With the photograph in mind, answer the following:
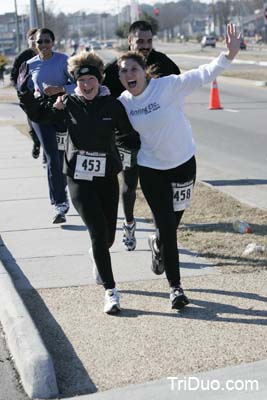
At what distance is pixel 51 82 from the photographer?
27.4ft

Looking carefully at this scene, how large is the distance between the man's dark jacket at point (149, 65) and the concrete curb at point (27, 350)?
6.79 feet

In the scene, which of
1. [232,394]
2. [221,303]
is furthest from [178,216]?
[232,394]

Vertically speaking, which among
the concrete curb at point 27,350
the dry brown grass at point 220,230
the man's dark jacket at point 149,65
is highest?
the man's dark jacket at point 149,65

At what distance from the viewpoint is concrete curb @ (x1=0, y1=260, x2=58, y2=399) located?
4387 mm

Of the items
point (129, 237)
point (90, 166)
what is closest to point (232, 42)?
point (90, 166)

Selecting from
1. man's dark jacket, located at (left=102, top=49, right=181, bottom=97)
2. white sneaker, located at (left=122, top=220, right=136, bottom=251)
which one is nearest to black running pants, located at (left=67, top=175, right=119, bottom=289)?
man's dark jacket, located at (left=102, top=49, right=181, bottom=97)

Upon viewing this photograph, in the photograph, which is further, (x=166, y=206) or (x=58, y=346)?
(x=166, y=206)

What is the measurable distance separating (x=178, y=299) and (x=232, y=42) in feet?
6.12

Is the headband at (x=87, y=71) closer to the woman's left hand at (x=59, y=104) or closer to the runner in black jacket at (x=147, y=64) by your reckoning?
the woman's left hand at (x=59, y=104)

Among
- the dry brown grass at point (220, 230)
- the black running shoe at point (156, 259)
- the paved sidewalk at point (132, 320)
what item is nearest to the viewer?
the paved sidewalk at point (132, 320)

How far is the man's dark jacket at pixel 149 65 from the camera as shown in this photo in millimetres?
6816

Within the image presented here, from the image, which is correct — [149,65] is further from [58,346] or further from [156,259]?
[58,346]

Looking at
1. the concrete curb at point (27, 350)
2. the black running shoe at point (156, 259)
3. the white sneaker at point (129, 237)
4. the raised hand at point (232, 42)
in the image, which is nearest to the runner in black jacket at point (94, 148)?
the black running shoe at point (156, 259)

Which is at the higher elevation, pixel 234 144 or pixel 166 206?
pixel 166 206
